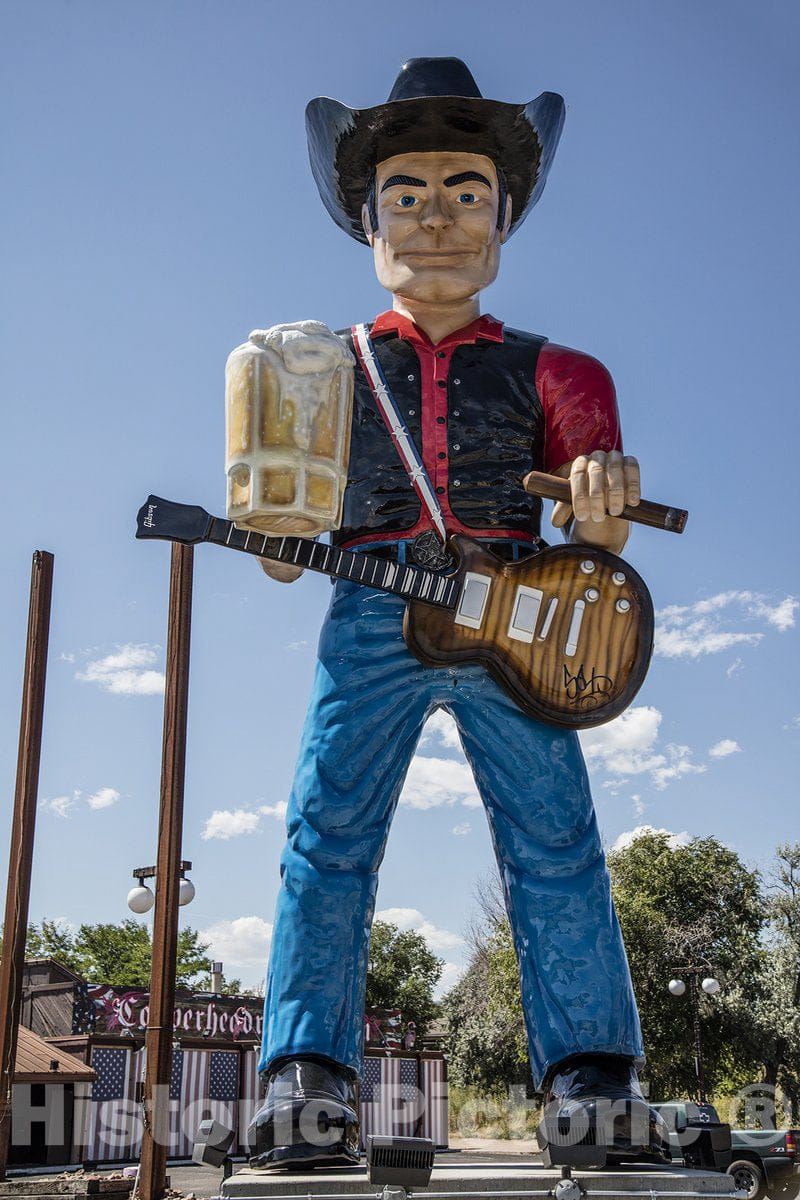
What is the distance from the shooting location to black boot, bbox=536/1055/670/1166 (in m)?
2.26

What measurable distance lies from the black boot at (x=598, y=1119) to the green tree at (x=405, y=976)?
28954 millimetres

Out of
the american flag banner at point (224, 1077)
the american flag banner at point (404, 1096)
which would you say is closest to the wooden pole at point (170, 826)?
the american flag banner at point (224, 1077)

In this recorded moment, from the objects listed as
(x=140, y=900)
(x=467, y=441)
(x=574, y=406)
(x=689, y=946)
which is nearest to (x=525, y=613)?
(x=467, y=441)

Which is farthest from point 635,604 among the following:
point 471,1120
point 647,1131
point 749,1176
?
point 471,1120

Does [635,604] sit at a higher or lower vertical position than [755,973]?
higher

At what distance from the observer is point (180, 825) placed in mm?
8516

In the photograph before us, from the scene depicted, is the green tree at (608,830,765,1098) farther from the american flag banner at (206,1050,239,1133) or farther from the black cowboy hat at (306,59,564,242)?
Result: the black cowboy hat at (306,59,564,242)

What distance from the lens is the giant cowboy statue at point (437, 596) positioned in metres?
2.52

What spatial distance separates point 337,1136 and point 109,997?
616 inches

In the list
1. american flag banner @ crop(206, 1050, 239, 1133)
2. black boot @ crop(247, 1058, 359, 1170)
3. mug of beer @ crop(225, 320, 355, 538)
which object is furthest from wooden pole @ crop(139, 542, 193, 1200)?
american flag banner @ crop(206, 1050, 239, 1133)

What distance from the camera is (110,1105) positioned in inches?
623

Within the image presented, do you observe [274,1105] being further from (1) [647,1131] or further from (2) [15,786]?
(2) [15,786]

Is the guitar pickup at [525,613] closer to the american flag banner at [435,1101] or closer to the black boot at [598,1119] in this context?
the black boot at [598,1119]

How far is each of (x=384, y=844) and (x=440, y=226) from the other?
5.38 feet
